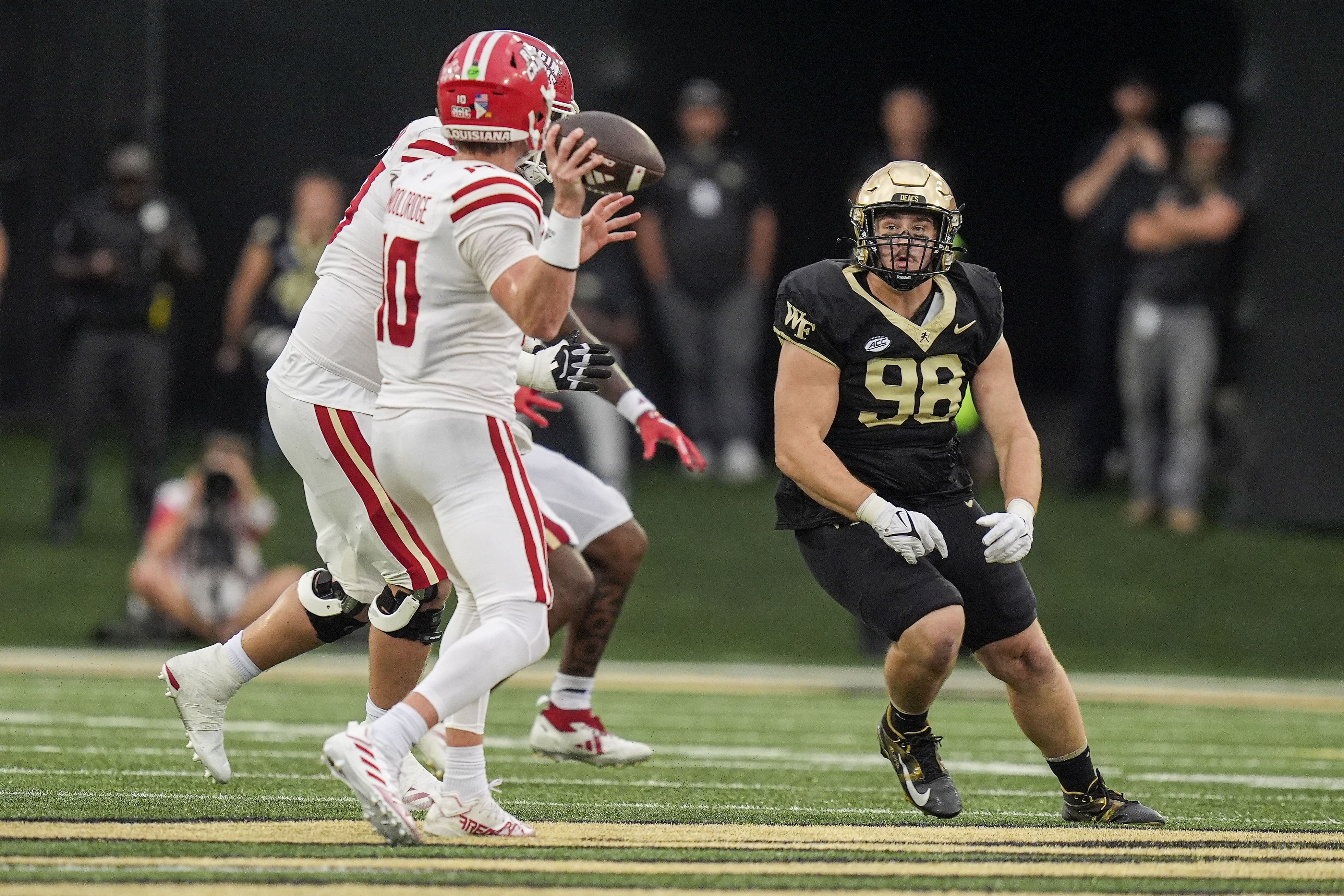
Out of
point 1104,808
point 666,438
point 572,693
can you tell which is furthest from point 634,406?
point 1104,808

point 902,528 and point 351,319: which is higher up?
point 351,319

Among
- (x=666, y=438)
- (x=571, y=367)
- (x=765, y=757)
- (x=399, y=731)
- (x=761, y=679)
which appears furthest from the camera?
(x=761, y=679)

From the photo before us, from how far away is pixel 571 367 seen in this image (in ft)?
16.4

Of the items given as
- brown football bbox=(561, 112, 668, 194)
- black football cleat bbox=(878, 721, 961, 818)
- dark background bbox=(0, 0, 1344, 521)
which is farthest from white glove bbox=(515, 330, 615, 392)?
dark background bbox=(0, 0, 1344, 521)

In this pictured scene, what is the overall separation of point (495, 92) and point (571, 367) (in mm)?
677

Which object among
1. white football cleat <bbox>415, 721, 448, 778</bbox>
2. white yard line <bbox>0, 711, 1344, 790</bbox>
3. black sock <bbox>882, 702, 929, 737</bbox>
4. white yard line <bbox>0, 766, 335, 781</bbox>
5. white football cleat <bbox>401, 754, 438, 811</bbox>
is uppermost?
black sock <bbox>882, 702, 929, 737</bbox>

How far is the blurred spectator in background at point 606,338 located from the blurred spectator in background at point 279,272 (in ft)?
4.89

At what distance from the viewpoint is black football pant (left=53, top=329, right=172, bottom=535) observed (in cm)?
1168

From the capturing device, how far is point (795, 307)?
17.5 ft

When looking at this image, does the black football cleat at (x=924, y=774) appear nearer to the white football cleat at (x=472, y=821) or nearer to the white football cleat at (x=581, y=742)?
the white football cleat at (x=472, y=821)

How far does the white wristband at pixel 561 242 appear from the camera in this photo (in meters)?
4.48

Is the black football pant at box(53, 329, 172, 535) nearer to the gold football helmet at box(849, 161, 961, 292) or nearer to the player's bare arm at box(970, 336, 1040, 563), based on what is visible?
the gold football helmet at box(849, 161, 961, 292)

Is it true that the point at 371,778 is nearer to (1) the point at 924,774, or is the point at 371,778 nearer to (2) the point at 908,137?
(1) the point at 924,774

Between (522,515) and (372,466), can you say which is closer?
(522,515)
